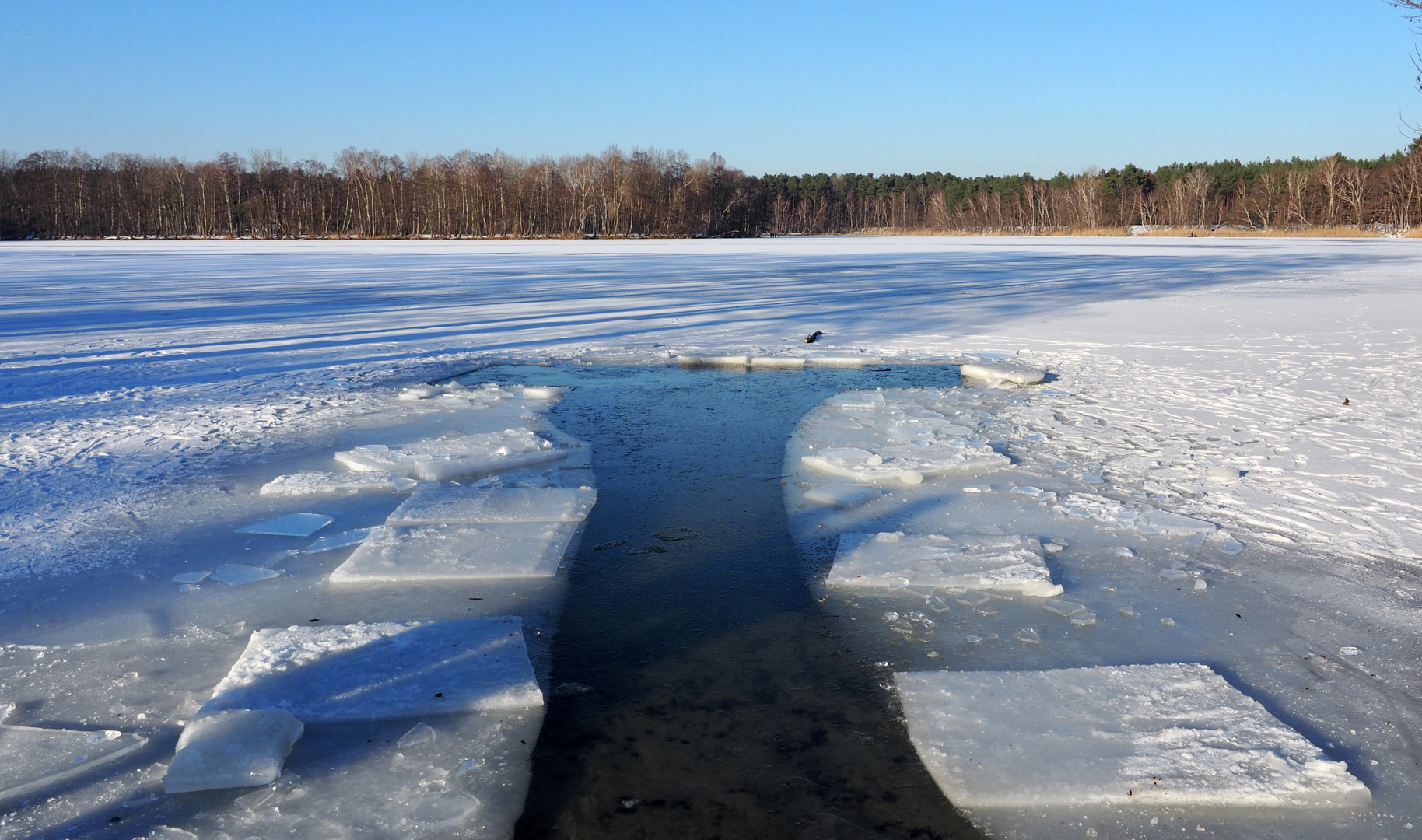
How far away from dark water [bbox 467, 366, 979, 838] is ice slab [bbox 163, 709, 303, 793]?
0.60 metres

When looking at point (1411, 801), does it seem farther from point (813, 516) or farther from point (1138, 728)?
point (813, 516)

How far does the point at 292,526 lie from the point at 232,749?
5.76ft

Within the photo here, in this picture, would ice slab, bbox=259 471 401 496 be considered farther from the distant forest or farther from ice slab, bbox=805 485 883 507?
the distant forest

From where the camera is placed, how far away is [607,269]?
2067cm

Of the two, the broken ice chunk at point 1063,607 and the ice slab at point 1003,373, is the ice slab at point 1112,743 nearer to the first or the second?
the broken ice chunk at point 1063,607

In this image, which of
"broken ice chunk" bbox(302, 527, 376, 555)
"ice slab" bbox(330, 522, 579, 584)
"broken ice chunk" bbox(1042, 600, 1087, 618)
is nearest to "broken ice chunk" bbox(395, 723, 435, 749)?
"ice slab" bbox(330, 522, 579, 584)

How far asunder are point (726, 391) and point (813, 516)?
2.96 m

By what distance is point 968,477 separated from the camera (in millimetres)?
4270

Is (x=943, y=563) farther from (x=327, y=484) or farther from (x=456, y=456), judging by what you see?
(x=327, y=484)

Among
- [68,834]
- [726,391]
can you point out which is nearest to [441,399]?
[726,391]

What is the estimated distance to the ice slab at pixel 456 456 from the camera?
4.36m

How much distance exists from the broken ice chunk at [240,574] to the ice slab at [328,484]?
0.83 meters

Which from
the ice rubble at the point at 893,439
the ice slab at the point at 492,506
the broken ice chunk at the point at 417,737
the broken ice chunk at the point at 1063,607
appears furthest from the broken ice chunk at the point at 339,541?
the broken ice chunk at the point at 1063,607

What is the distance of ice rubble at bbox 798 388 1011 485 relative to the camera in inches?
172
